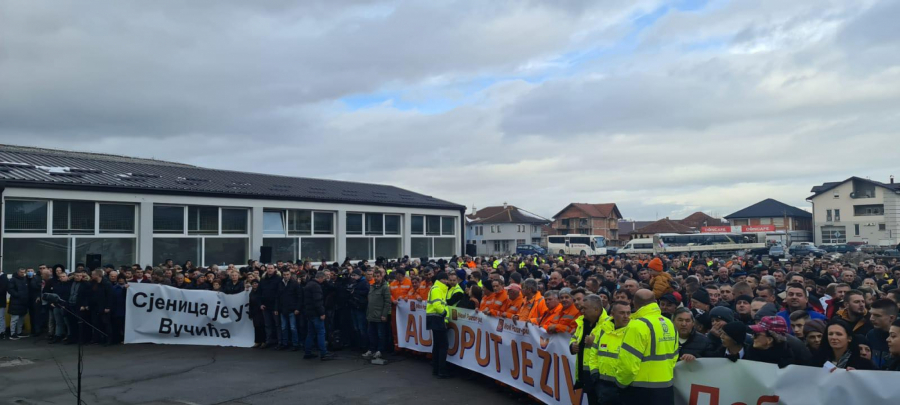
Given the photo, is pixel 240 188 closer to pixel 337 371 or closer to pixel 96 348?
pixel 96 348

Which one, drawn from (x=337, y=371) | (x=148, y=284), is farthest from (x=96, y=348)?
(x=337, y=371)

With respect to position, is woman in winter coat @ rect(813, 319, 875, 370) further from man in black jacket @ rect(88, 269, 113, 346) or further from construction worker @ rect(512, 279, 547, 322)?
man in black jacket @ rect(88, 269, 113, 346)

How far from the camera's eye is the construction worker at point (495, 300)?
9586 mm

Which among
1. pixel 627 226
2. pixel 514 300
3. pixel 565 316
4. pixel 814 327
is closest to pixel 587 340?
pixel 565 316

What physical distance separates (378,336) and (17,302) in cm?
948

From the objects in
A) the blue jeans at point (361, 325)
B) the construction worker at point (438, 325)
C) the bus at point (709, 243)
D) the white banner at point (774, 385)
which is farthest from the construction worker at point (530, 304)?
the bus at point (709, 243)

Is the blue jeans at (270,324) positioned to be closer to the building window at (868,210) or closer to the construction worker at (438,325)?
the construction worker at (438,325)

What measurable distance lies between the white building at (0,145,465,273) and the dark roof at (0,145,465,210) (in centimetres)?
5

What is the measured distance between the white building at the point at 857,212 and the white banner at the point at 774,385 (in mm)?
76296

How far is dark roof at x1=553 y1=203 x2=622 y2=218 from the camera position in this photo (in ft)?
340

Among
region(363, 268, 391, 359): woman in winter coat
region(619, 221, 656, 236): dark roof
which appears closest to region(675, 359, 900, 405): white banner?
region(363, 268, 391, 359): woman in winter coat

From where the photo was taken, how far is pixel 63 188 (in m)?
18.6

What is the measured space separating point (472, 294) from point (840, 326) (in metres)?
5.76

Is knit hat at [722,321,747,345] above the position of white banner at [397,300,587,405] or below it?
above
